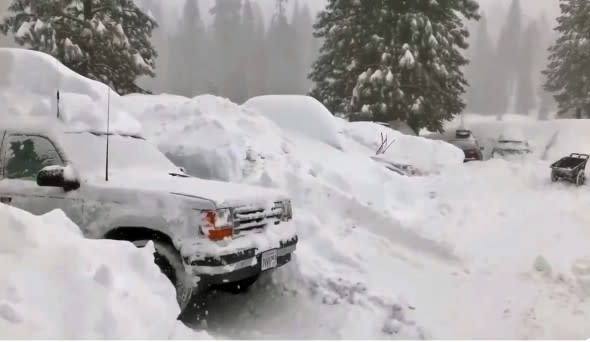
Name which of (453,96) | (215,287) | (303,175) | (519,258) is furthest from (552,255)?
(453,96)

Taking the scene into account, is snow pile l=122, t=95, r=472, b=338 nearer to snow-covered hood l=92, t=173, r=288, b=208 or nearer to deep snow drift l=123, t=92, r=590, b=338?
deep snow drift l=123, t=92, r=590, b=338

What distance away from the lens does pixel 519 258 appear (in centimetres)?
604

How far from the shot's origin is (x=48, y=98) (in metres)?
5.48

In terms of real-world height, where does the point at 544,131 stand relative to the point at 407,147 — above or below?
above

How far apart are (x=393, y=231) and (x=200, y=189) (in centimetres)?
328

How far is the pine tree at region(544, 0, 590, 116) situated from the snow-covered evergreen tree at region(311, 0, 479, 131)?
4.43 feet

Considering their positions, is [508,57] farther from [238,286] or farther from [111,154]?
[111,154]

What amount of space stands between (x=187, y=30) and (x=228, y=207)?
371 cm

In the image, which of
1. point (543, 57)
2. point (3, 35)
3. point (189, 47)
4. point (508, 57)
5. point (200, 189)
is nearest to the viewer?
point (200, 189)

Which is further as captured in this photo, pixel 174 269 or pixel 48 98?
pixel 48 98

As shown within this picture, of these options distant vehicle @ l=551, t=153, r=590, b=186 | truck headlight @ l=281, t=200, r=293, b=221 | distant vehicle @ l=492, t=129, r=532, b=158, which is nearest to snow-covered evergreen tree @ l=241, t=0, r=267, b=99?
truck headlight @ l=281, t=200, r=293, b=221

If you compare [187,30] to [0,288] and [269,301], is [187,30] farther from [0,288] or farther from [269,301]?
[0,288]

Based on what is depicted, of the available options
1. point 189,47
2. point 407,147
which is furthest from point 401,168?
point 189,47

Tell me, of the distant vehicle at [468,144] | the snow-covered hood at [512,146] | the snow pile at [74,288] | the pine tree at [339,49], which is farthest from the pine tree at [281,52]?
the snow-covered hood at [512,146]
